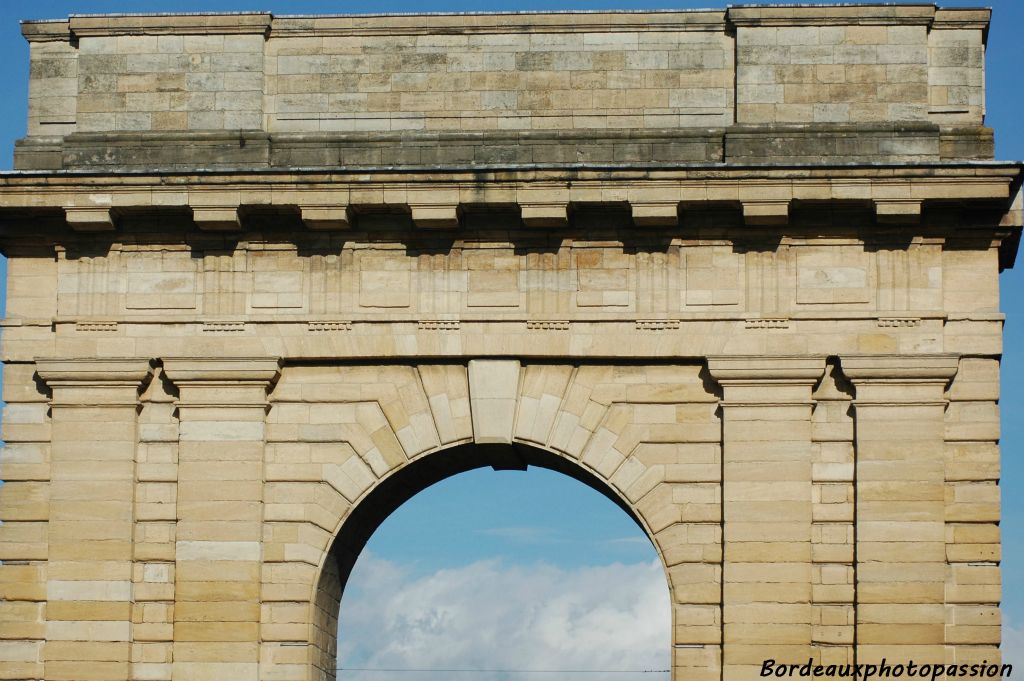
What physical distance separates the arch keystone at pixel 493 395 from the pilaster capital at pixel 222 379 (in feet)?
8.34

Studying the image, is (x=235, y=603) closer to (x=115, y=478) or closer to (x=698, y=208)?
(x=115, y=478)

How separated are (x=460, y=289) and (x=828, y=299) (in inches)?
184

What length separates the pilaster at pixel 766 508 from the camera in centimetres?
2664

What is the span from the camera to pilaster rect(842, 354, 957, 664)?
26.5m

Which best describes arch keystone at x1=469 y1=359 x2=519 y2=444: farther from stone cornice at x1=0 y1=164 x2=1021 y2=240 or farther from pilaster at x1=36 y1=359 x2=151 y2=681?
pilaster at x1=36 y1=359 x2=151 y2=681

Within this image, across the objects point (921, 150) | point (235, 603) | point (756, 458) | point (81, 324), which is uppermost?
point (921, 150)

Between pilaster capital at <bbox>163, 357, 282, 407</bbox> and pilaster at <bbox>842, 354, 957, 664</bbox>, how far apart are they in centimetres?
736

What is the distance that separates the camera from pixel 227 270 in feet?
92.1

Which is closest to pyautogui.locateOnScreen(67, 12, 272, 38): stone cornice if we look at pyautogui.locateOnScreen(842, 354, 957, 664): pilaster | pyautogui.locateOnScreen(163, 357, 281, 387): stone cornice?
pyautogui.locateOnScreen(163, 357, 281, 387): stone cornice

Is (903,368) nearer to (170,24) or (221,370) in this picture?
(221,370)

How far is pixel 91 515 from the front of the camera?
2758 cm

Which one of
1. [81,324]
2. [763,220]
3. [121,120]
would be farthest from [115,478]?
[763,220]

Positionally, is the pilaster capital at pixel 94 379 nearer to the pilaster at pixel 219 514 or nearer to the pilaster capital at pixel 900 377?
the pilaster at pixel 219 514

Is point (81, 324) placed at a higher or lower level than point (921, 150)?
lower
